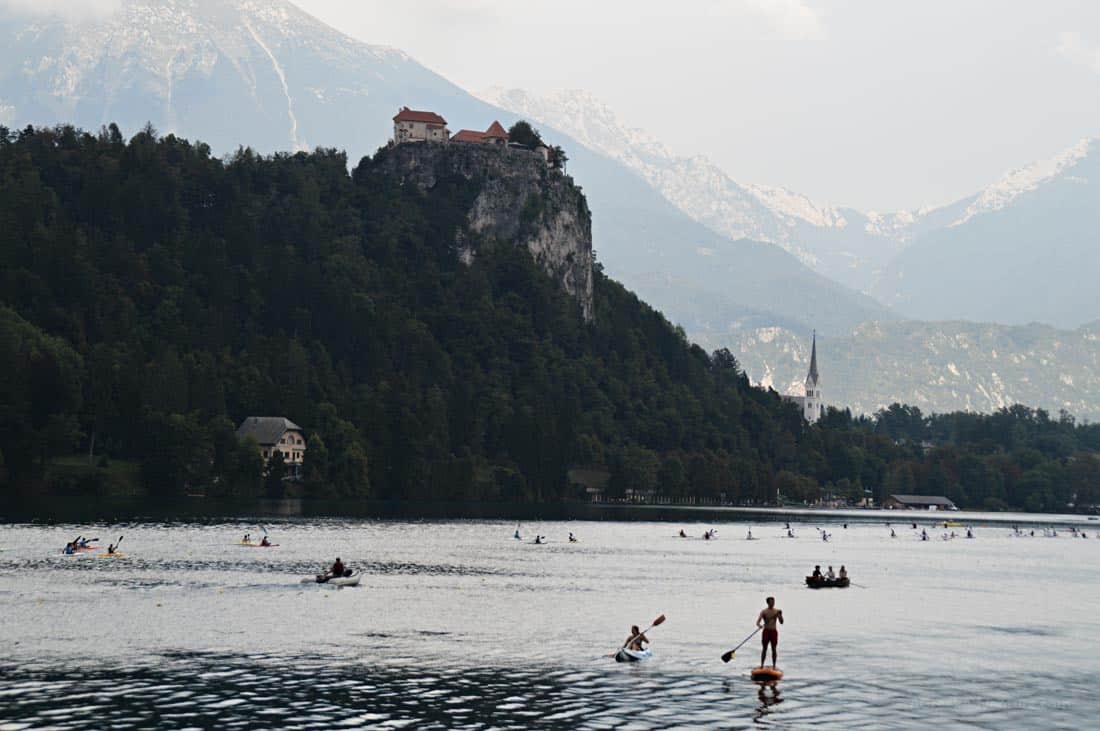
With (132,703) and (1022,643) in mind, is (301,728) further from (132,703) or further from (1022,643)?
(1022,643)

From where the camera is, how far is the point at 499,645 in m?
82.1

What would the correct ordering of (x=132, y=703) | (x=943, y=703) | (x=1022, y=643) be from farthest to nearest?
(x=1022, y=643)
(x=943, y=703)
(x=132, y=703)

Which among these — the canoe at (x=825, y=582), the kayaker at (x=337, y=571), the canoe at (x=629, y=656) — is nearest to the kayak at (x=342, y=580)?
the kayaker at (x=337, y=571)

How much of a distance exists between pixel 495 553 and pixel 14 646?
84.1m

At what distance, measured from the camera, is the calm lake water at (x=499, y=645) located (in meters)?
62.6

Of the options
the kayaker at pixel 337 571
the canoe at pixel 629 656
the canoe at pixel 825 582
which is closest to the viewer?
the canoe at pixel 629 656

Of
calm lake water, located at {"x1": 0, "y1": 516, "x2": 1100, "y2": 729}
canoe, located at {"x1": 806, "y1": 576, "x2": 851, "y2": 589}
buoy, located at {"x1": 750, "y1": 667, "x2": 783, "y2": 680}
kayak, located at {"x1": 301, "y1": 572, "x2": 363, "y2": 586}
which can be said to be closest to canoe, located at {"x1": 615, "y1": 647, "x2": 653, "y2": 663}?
calm lake water, located at {"x1": 0, "y1": 516, "x2": 1100, "y2": 729}

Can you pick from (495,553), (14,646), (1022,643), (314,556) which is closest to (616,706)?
(14,646)

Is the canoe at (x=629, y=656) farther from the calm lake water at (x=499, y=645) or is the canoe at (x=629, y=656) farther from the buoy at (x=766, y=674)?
the buoy at (x=766, y=674)

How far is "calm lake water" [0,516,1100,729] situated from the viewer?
205 ft

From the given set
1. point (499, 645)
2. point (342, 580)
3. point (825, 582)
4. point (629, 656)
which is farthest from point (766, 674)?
point (825, 582)

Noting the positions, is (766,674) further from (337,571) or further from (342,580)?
(337,571)

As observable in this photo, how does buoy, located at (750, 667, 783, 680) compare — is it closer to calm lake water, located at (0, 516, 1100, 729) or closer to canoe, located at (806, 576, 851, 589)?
calm lake water, located at (0, 516, 1100, 729)

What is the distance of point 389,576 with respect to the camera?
122 meters
